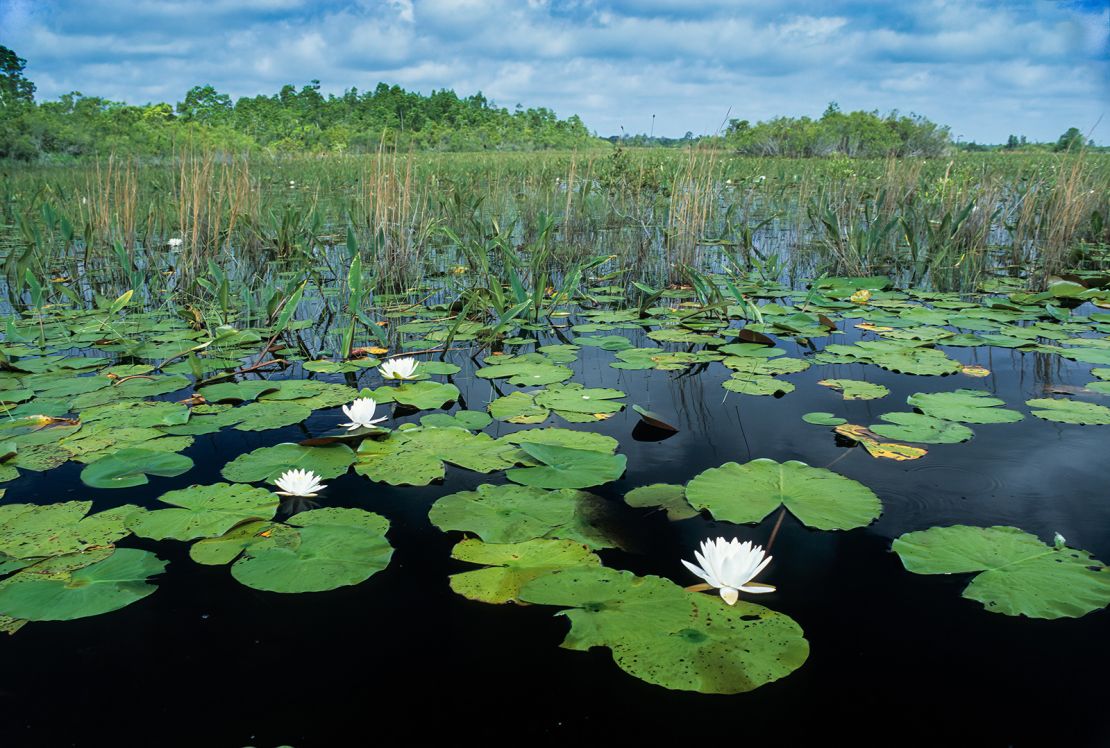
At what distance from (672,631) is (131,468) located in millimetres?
1464

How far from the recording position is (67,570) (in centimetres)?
136

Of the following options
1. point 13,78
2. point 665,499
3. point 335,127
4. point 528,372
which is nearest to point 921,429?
point 665,499

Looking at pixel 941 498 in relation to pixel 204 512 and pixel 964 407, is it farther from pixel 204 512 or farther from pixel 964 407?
pixel 204 512

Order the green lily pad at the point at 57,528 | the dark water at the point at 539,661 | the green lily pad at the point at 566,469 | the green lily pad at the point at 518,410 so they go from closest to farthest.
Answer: the dark water at the point at 539,661
the green lily pad at the point at 57,528
the green lily pad at the point at 566,469
the green lily pad at the point at 518,410

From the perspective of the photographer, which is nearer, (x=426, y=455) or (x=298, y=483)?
(x=298, y=483)

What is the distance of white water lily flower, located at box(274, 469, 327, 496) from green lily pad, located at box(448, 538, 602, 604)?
1.39ft

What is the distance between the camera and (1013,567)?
4.36 ft

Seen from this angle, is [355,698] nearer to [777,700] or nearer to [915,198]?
[777,700]

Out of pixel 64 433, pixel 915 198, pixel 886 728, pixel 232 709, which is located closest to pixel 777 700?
pixel 886 728

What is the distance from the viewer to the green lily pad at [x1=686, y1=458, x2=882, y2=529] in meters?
1.53

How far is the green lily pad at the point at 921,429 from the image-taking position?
1.96m

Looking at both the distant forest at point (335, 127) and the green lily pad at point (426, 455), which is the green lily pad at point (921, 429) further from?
the distant forest at point (335, 127)

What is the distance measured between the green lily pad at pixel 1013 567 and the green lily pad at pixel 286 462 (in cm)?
135

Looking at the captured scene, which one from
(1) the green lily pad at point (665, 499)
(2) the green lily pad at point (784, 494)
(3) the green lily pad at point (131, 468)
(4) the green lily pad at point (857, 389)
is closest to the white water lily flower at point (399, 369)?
(3) the green lily pad at point (131, 468)
